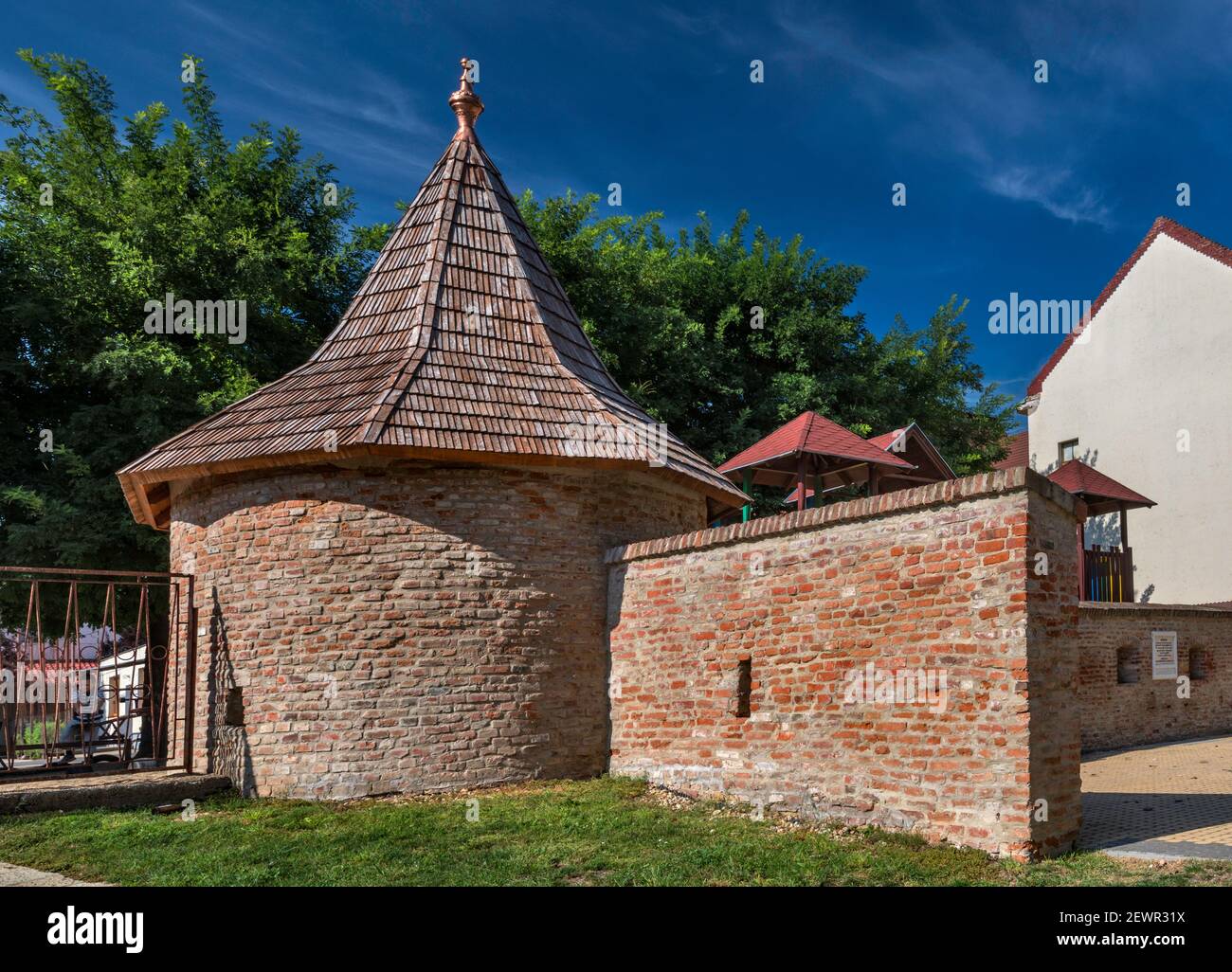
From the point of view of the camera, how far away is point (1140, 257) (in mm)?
21250

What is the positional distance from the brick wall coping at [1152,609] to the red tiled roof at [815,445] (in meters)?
3.68

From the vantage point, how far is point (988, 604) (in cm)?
635

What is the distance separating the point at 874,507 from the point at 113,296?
13319 mm

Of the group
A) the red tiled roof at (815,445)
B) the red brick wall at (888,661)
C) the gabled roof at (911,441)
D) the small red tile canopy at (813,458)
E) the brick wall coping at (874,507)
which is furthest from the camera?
the gabled roof at (911,441)

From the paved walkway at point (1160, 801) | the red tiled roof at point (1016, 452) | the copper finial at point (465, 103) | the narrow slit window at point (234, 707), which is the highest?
the copper finial at point (465, 103)

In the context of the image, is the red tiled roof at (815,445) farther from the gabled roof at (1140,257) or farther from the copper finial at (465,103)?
the gabled roof at (1140,257)

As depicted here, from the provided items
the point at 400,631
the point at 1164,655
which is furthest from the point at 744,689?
the point at 1164,655

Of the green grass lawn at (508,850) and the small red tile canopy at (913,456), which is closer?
the green grass lawn at (508,850)

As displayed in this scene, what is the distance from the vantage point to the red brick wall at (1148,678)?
14406mm

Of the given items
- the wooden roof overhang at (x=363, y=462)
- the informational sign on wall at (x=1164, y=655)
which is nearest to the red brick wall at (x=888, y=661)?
the wooden roof overhang at (x=363, y=462)

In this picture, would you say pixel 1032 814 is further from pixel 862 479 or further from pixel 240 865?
pixel 862 479

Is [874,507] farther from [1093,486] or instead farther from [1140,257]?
[1140,257]

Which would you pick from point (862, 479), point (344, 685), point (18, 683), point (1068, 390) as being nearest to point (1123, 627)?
point (862, 479)

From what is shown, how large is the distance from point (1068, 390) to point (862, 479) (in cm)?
1039
